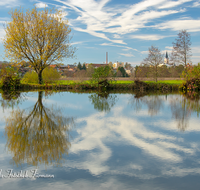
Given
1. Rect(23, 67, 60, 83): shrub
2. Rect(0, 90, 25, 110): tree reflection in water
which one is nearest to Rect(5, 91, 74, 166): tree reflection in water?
Rect(0, 90, 25, 110): tree reflection in water

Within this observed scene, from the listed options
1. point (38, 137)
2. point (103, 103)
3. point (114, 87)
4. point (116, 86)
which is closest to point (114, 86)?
point (114, 87)

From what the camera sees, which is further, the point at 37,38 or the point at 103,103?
the point at 37,38

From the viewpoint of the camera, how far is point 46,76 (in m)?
29.8

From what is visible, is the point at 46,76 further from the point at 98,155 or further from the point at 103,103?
the point at 98,155

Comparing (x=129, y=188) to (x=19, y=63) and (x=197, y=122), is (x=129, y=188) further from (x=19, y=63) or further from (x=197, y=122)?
(x=19, y=63)

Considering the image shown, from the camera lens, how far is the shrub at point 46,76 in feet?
96.9

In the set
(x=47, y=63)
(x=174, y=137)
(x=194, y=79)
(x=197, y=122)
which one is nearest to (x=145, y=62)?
(x=194, y=79)

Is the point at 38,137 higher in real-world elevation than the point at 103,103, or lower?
lower

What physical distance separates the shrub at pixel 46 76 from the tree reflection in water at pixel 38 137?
2102cm

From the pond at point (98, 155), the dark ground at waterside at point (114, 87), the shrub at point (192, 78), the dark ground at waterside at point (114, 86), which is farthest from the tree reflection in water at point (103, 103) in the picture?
the shrub at point (192, 78)

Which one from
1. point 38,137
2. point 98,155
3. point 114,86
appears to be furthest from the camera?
point 114,86

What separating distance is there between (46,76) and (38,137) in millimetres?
24676

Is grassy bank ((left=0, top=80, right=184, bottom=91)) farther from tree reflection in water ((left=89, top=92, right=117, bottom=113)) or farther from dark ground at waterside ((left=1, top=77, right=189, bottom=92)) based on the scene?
tree reflection in water ((left=89, top=92, right=117, bottom=113))

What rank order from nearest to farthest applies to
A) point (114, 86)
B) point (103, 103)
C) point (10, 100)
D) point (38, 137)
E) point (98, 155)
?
point (98, 155)
point (38, 137)
point (103, 103)
point (10, 100)
point (114, 86)
